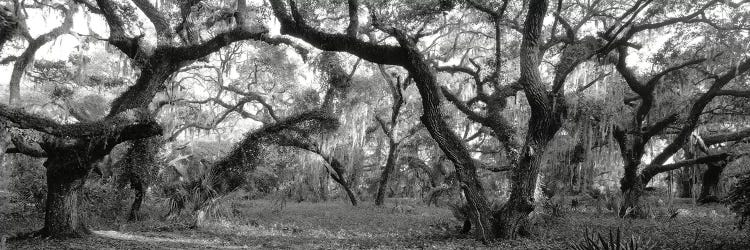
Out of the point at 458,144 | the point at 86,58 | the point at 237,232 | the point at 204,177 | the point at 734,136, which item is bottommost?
the point at 237,232

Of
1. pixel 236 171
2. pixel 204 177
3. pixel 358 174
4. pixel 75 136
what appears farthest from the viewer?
pixel 358 174

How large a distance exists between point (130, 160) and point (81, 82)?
12.5 feet

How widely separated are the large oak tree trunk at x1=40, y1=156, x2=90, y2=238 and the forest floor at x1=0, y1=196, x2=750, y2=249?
0.33 metres

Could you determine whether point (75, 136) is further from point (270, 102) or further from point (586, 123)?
point (586, 123)

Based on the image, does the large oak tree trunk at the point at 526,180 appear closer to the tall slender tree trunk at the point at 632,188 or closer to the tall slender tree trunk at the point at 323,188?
the tall slender tree trunk at the point at 632,188

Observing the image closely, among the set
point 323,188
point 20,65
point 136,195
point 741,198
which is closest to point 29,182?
point 136,195

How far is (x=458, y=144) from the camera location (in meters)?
9.29

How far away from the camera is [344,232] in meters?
11.2

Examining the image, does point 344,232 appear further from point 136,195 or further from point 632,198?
point 632,198

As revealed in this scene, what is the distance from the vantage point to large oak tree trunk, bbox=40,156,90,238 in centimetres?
847

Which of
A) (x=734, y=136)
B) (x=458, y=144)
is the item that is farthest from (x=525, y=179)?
(x=734, y=136)

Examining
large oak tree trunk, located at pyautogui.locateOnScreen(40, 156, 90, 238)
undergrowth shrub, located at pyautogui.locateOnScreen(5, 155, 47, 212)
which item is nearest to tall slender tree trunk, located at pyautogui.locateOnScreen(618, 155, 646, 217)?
large oak tree trunk, located at pyautogui.locateOnScreen(40, 156, 90, 238)

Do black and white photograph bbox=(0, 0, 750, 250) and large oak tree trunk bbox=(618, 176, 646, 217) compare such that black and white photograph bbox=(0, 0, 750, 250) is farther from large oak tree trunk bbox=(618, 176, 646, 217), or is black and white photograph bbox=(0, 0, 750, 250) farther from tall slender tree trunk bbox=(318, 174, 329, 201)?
tall slender tree trunk bbox=(318, 174, 329, 201)

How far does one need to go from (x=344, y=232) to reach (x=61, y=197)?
5.40 meters
